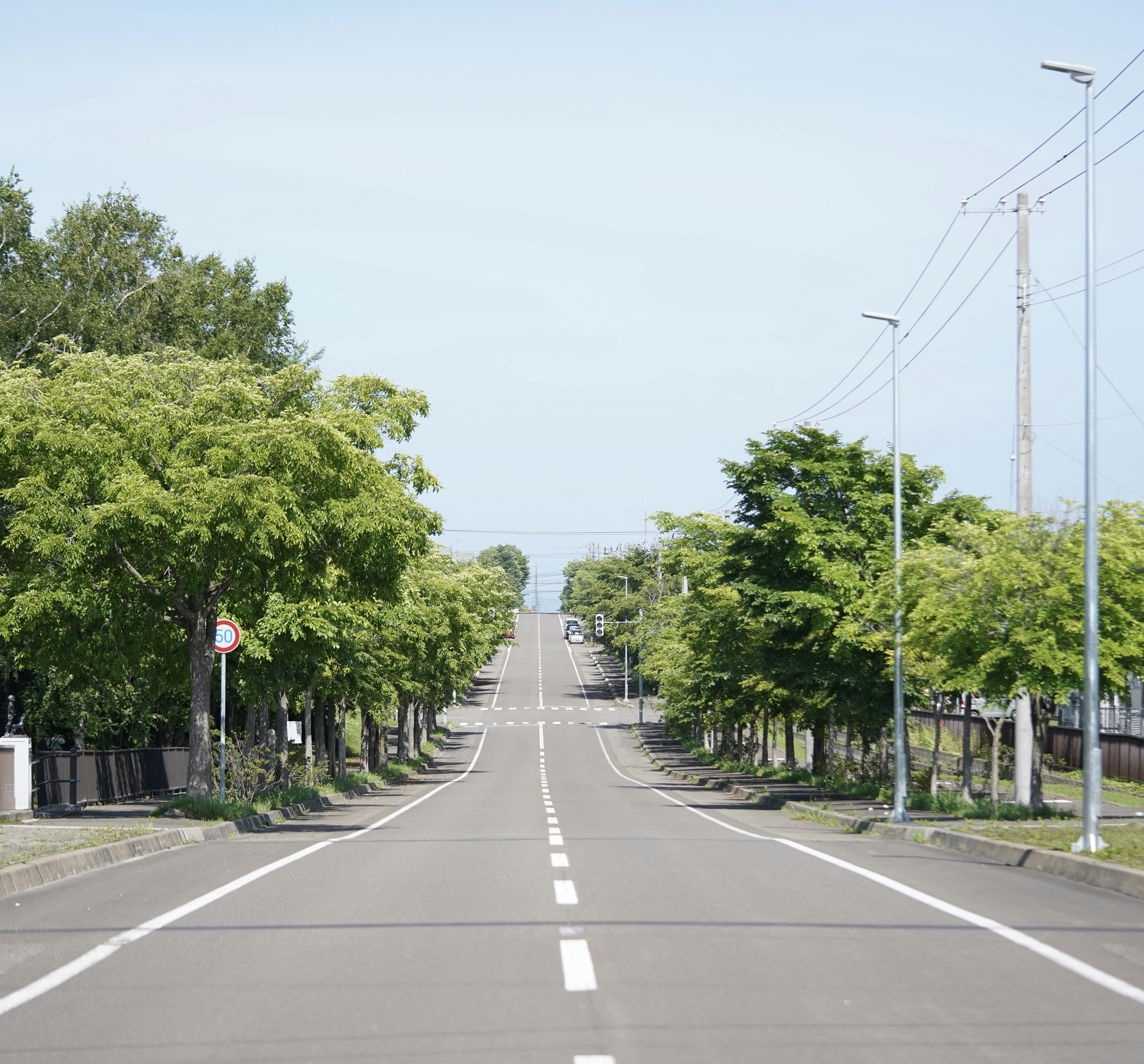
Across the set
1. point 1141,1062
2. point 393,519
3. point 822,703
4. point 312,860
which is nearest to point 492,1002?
point 1141,1062

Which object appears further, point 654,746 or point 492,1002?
point 654,746

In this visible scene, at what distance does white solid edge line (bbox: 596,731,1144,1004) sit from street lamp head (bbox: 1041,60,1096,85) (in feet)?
33.0

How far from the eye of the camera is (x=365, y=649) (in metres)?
37.7

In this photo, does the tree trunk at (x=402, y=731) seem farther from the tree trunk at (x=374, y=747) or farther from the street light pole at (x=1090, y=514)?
the street light pole at (x=1090, y=514)

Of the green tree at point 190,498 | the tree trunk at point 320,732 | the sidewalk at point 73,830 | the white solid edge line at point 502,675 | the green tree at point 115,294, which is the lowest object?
the white solid edge line at point 502,675

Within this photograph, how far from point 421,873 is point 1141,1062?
348 inches

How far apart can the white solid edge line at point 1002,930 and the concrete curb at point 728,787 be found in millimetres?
16934

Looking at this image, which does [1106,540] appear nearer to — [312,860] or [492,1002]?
[312,860]

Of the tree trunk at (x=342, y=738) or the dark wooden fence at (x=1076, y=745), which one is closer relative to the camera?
the tree trunk at (x=342, y=738)

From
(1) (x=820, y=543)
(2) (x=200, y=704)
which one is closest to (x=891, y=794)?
(1) (x=820, y=543)

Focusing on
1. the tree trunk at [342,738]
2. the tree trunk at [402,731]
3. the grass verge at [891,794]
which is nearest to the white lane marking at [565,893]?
the grass verge at [891,794]

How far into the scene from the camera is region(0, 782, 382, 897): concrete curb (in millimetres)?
12641

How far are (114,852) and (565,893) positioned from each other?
6783mm

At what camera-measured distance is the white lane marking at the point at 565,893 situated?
10.8 m
